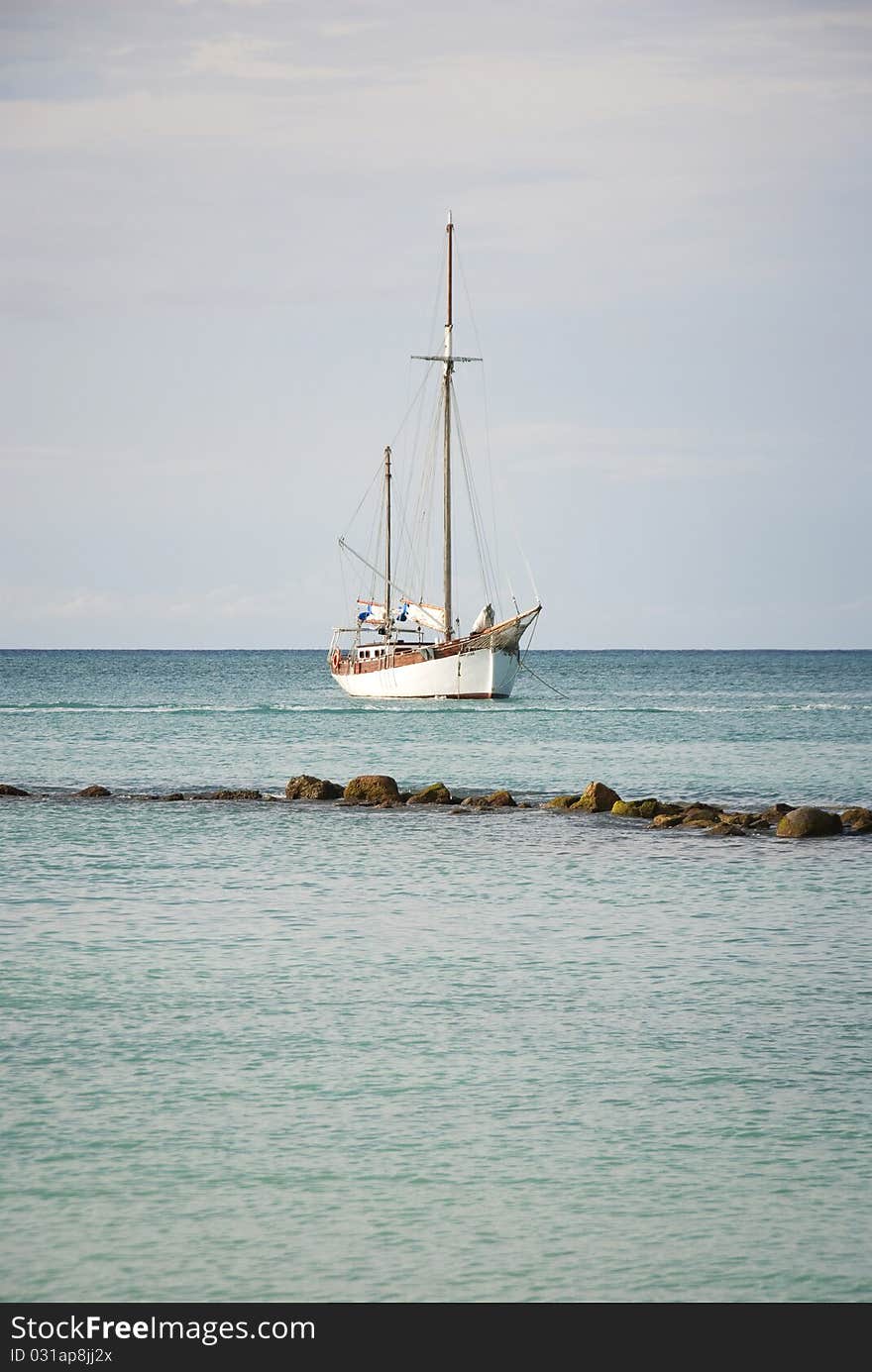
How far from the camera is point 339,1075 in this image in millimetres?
12117

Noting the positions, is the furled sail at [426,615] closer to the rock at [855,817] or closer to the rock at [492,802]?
the rock at [492,802]

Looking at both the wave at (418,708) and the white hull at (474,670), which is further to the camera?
the white hull at (474,670)

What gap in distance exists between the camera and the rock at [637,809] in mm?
30672

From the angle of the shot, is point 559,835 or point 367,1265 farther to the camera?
point 559,835

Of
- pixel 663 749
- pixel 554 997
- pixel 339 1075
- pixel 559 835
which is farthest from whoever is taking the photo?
pixel 663 749

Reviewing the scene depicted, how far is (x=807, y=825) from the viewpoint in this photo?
2731 centimetres

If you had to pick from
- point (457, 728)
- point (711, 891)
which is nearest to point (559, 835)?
point (711, 891)

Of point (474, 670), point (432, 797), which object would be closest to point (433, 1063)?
point (432, 797)

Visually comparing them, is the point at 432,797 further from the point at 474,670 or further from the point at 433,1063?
the point at 474,670

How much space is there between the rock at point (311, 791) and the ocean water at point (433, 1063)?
517cm

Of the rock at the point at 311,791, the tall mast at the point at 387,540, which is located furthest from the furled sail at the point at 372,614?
the rock at the point at 311,791

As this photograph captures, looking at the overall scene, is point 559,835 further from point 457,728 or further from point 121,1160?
point 457,728

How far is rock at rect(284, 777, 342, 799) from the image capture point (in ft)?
113

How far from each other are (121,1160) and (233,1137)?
784 mm
